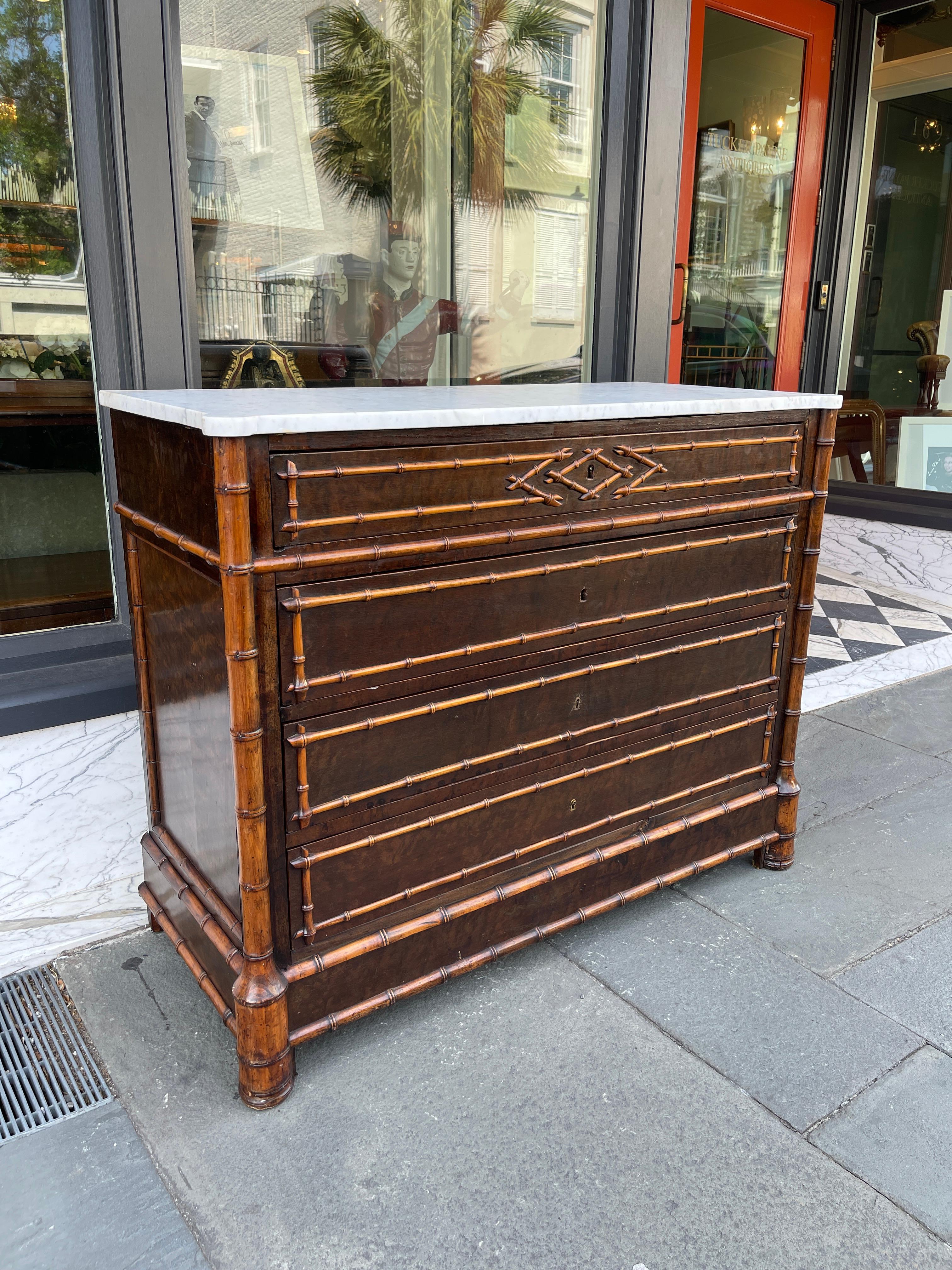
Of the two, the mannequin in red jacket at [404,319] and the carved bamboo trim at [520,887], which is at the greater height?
the mannequin in red jacket at [404,319]

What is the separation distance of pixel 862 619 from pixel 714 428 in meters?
2.53

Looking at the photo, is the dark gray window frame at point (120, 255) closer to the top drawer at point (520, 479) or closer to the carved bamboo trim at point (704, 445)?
the top drawer at point (520, 479)

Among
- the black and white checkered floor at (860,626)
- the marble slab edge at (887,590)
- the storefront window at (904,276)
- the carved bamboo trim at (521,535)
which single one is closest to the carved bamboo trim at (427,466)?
the carved bamboo trim at (521,535)

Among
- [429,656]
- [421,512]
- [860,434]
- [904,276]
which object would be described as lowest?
[429,656]

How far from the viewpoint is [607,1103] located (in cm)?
153

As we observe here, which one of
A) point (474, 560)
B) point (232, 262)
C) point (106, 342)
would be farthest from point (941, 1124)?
point (232, 262)

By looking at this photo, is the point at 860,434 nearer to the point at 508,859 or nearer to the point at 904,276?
the point at 904,276

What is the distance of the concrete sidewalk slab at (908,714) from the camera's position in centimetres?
304

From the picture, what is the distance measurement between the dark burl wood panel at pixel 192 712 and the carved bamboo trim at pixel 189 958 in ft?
0.56

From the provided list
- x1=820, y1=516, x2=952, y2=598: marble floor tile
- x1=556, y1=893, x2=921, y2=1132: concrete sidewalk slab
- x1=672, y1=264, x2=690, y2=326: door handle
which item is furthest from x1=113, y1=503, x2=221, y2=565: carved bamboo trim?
x1=820, y1=516, x2=952, y2=598: marble floor tile

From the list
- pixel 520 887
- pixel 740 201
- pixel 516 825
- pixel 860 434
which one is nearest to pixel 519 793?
pixel 516 825

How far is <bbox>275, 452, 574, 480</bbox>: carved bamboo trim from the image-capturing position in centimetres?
132

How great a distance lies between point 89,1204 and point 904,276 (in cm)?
533

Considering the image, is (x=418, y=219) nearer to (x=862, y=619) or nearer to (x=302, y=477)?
(x=302, y=477)
